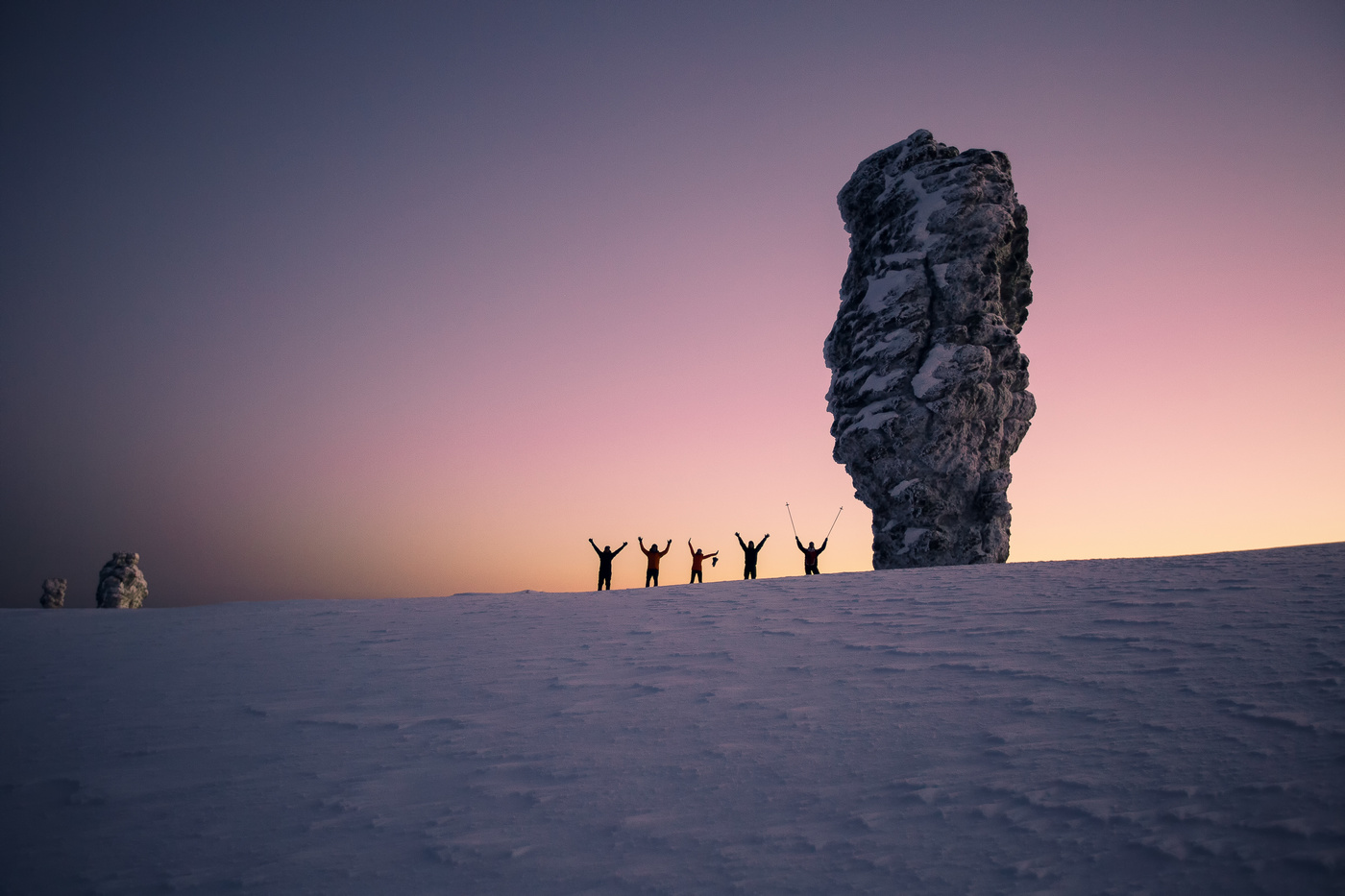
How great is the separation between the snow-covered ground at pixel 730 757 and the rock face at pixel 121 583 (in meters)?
34.1

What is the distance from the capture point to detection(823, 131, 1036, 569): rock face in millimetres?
18969

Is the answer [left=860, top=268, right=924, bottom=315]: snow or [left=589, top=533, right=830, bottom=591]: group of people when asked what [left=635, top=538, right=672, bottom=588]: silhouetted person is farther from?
[left=860, top=268, right=924, bottom=315]: snow

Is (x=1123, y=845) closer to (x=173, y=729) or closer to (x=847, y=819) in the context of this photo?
(x=847, y=819)

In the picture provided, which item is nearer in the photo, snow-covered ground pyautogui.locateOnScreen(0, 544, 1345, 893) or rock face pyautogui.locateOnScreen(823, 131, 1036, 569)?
snow-covered ground pyautogui.locateOnScreen(0, 544, 1345, 893)

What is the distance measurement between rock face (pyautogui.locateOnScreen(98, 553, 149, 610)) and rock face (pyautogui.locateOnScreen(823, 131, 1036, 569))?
3764cm

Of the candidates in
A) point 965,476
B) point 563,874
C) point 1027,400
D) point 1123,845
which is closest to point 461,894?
point 563,874

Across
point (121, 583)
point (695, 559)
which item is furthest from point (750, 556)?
point (121, 583)

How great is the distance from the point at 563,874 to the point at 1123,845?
2.80 meters

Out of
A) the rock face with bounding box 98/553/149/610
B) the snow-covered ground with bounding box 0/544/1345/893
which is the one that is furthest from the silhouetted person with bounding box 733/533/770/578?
the rock face with bounding box 98/553/149/610

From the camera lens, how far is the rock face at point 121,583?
33.7 metres

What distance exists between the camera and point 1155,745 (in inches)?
157

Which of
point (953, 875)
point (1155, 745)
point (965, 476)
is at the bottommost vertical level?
point (953, 875)

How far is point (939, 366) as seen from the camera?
62.9 ft

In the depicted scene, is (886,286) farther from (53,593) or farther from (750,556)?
(53,593)
